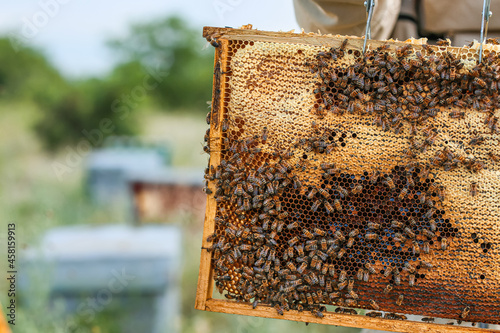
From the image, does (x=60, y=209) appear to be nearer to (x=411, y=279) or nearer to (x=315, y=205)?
(x=315, y=205)

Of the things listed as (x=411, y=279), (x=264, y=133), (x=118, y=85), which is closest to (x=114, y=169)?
(x=118, y=85)

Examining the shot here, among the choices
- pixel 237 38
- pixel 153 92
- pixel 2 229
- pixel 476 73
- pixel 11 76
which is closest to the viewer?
pixel 476 73

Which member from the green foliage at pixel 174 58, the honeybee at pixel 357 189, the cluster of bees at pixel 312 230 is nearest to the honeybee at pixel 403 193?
the cluster of bees at pixel 312 230

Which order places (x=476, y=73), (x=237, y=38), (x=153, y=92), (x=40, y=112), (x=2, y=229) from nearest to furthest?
(x=476, y=73) < (x=237, y=38) < (x=2, y=229) < (x=40, y=112) < (x=153, y=92)

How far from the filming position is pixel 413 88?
2.86 meters

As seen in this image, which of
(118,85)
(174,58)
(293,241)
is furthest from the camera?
(174,58)

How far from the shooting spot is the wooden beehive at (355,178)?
2861 mm

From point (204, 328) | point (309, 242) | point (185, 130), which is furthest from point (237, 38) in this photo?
point (185, 130)

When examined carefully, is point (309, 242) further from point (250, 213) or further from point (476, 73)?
point (476, 73)

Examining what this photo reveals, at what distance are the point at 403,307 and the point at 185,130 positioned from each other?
35.2 ft

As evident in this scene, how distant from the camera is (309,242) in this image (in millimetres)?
2902

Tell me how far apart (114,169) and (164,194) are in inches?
59.6

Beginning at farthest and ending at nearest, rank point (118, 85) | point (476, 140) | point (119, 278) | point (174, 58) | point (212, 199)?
point (174, 58)
point (118, 85)
point (119, 278)
point (212, 199)
point (476, 140)

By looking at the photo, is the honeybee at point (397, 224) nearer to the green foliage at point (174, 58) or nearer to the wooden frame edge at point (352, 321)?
the wooden frame edge at point (352, 321)
